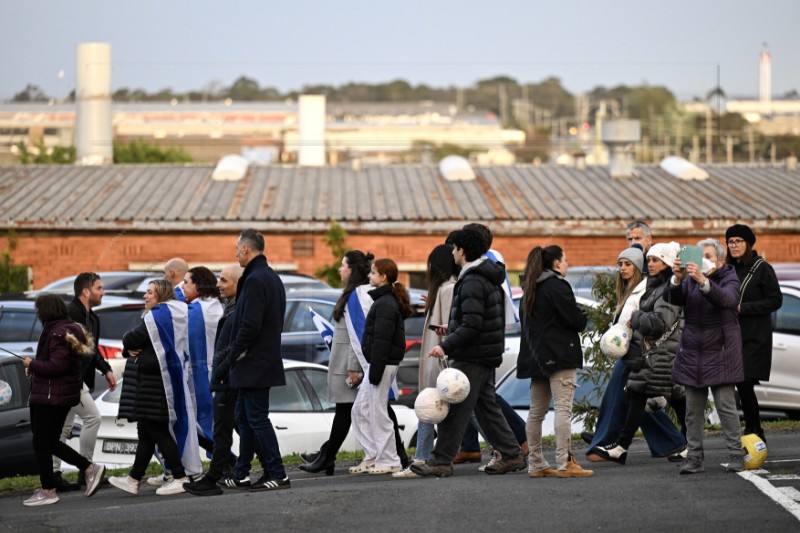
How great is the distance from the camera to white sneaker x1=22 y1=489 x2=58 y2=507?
10.9 meters

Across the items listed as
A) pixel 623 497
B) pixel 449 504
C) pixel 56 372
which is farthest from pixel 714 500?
pixel 56 372

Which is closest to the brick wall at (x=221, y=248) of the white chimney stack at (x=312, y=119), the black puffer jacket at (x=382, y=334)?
the black puffer jacket at (x=382, y=334)

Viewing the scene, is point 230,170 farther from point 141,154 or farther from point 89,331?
point 141,154

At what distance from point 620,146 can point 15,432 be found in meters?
28.1

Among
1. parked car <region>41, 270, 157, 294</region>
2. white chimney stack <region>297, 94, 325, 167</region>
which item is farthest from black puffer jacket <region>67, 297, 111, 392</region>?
white chimney stack <region>297, 94, 325, 167</region>

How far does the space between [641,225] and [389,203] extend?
78.0ft

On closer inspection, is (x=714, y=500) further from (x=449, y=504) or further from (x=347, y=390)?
(x=347, y=390)

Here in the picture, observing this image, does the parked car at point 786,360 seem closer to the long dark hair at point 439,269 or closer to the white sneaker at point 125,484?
the long dark hair at point 439,269

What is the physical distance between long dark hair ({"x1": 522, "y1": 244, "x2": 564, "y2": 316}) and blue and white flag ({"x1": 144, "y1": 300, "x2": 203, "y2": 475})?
2.80 metres

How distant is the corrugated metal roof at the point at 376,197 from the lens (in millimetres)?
33906

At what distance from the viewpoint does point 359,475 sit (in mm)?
11680

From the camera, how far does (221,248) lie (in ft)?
111

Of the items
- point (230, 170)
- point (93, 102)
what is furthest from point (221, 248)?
point (93, 102)

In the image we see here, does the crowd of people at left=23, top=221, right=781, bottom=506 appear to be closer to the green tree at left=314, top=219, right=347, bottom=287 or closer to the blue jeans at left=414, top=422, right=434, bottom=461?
the blue jeans at left=414, top=422, right=434, bottom=461
